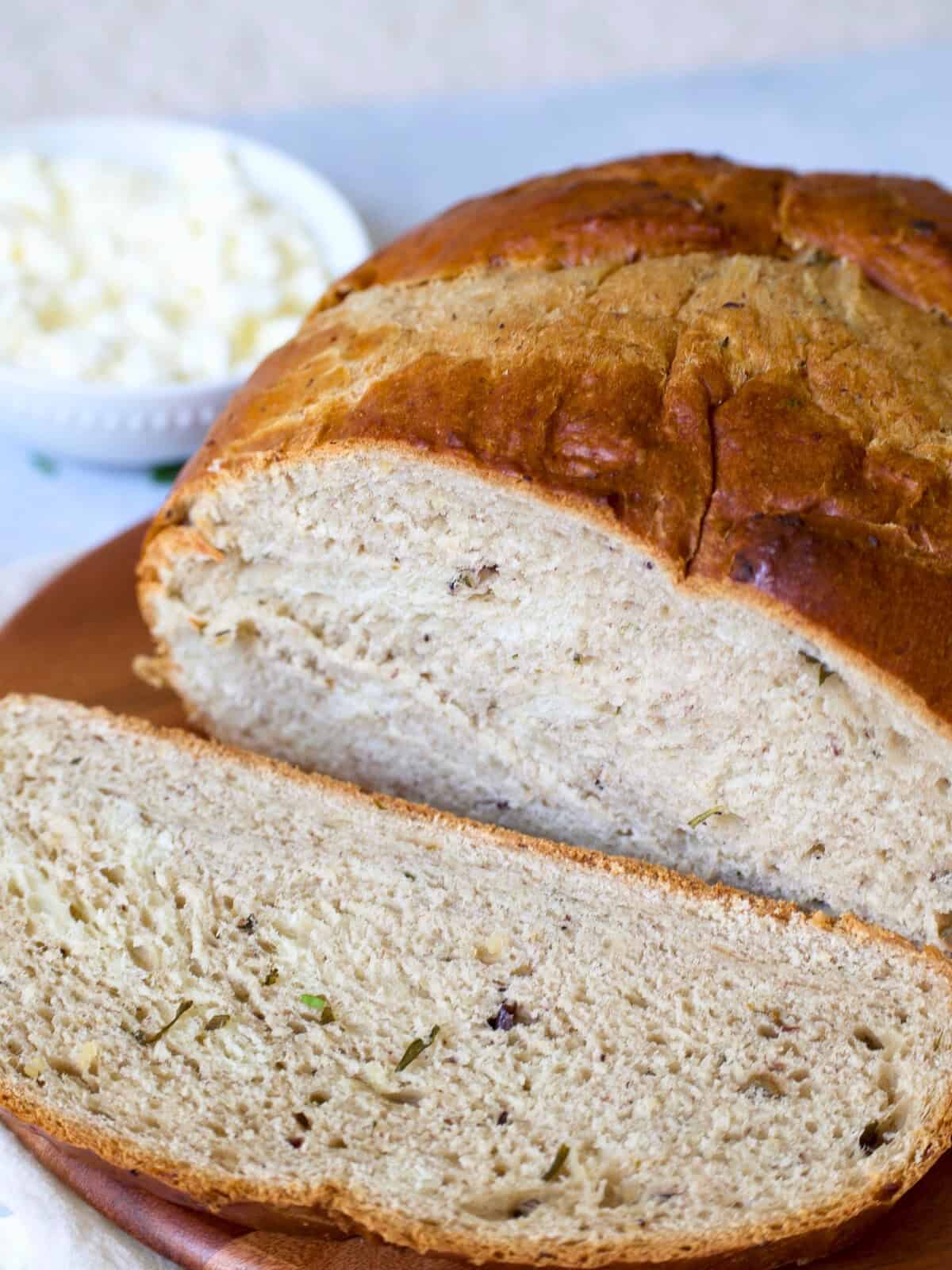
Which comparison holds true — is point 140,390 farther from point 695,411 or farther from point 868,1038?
point 868,1038

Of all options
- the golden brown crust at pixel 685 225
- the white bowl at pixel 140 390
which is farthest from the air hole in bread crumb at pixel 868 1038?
the white bowl at pixel 140 390

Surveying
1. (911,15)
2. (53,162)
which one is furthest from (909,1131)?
(911,15)

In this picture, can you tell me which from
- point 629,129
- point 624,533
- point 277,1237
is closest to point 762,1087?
point 277,1237

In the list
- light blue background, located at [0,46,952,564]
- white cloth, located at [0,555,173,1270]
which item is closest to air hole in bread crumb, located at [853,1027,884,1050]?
white cloth, located at [0,555,173,1270]

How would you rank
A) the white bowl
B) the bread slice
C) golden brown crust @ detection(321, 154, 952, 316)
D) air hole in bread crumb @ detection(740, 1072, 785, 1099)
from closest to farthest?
the bread slice, air hole in bread crumb @ detection(740, 1072, 785, 1099), golden brown crust @ detection(321, 154, 952, 316), the white bowl

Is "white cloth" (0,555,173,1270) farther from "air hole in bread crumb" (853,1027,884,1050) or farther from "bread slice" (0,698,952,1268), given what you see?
"air hole in bread crumb" (853,1027,884,1050)

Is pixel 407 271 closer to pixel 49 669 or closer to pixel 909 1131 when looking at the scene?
pixel 49 669

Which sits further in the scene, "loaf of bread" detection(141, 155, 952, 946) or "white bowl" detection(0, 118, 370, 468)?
"white bowl" detection(0, 118, 370, 468)
